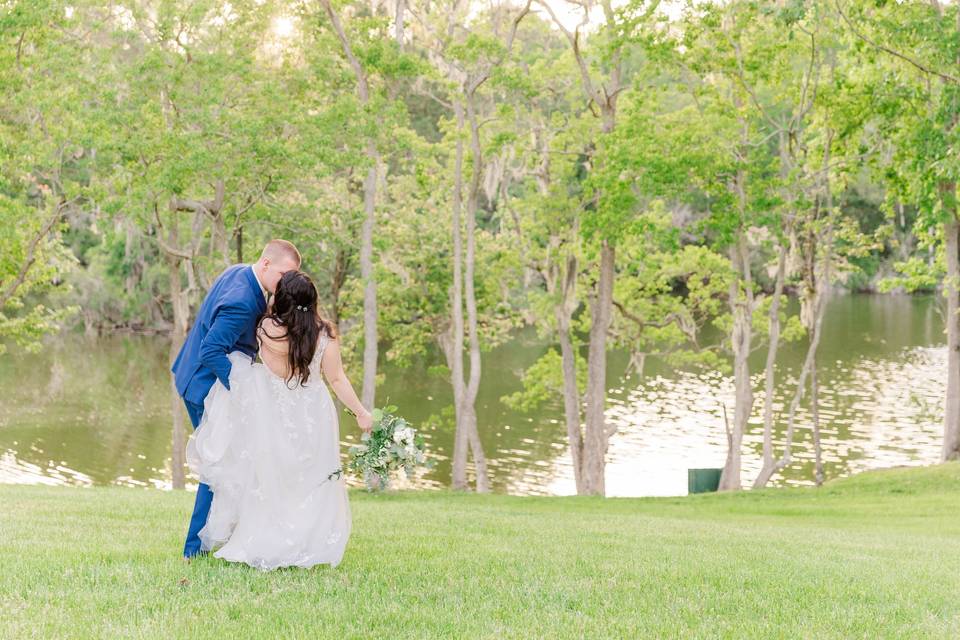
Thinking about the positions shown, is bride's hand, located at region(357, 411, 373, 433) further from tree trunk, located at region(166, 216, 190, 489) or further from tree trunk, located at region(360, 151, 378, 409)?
tree trunk, located at region(166, 216, 190, 489)

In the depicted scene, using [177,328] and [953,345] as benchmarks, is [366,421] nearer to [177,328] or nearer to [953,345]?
[177,328]

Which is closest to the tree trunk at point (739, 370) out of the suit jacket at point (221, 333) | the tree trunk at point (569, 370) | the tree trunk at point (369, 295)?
the tree trunk at point (569, 370)

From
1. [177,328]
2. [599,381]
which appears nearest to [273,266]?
[177,328]

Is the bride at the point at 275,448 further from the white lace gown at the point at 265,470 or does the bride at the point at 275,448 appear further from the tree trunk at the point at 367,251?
the tree trunk at the point at 367,251

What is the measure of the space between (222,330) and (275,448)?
821mm

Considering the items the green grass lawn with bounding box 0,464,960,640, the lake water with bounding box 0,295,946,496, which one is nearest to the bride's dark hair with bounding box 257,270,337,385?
the green grass lawn with bounding box 0,464,960,640

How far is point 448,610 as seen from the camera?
5.33 metres

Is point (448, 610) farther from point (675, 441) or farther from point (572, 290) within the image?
point (675, 441)

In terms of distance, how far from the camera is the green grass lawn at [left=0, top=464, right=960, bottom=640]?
5008 millimetres

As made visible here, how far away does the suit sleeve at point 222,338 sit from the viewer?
5898mm

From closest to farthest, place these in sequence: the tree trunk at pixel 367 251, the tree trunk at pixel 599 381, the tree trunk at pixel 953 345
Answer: the tree trunk at pixel 367 251
the tree trunk at pixel 953 345
the tree trunk at pixel 599 381

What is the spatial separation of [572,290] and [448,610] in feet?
62.2

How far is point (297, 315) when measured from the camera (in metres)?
6.08

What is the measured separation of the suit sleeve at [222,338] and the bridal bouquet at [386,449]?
1.07 metres
